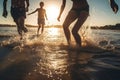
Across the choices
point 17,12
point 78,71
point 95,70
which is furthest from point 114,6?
point 17,12

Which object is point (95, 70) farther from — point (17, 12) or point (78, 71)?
point (17, 12)

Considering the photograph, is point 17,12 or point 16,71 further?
point 17,12

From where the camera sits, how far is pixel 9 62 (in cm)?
650

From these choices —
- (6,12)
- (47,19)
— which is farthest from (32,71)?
(47,19)

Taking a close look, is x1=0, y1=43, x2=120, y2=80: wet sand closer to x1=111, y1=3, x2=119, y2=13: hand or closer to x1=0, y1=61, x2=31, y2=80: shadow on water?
x1=0, y1=61, x2=31, y2=80: shadow on water

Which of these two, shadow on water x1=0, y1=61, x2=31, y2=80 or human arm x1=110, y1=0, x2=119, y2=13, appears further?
human arm x1=110, y1=0, x2=119, y2=13

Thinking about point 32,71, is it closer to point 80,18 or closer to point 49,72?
point 49,72

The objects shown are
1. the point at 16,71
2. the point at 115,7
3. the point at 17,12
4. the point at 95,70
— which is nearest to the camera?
the point at 16,71

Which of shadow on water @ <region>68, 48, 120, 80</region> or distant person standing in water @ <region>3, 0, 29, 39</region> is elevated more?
distant person standing in water @ <region>3, 0, 29, 39</region>

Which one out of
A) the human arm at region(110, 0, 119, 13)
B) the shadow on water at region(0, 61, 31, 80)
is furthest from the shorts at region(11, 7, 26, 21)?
the shadow on water at region(0, 61, 31, 80)

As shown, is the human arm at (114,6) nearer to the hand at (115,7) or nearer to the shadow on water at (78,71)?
the hand at (115,7)

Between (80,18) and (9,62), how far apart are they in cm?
308

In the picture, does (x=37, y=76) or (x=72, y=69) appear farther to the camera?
(x=72, y=69)

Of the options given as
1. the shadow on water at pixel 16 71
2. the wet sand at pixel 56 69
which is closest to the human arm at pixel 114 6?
the wet sand at pixel 56 69
